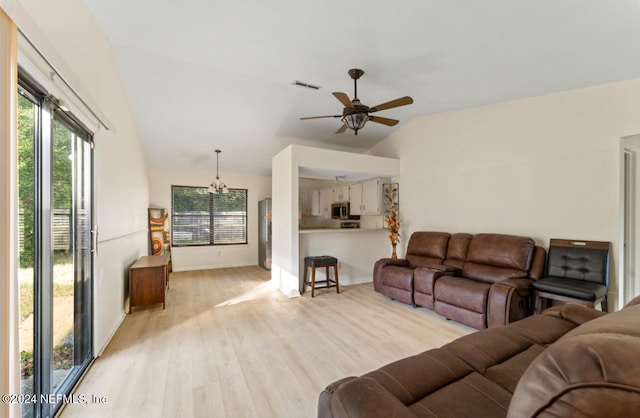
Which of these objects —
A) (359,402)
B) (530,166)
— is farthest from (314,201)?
(359,402)

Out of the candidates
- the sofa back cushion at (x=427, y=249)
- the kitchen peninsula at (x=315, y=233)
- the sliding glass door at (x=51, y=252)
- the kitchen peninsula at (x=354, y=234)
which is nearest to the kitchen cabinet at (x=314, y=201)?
the kitchen peninsula at (x=354, y=234)

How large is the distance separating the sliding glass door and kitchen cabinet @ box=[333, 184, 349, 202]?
4849 millimetres

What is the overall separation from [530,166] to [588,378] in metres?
3.70

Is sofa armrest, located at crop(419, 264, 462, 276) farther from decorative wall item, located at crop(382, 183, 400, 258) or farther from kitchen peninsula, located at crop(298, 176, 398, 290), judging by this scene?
kitchen peninsula, located at crop(298, 176, 398, 290)

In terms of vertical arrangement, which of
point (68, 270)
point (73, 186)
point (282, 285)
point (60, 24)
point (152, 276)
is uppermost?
point (60, 24)

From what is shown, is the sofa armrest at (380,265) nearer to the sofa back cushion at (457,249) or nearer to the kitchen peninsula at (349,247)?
the sofa back cushion at (457,249)

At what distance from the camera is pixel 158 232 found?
18.8 ft

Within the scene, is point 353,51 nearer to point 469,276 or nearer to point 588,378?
point 588,378

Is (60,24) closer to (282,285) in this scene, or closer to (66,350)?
→ (66,350)

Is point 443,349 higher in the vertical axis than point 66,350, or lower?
higher

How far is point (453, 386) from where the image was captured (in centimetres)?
115

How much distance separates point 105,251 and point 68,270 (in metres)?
0.68

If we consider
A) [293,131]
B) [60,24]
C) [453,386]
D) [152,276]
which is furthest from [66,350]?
[293,131]

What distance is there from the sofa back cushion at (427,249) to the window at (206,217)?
4.43 m
